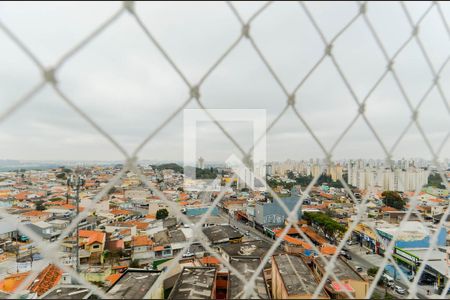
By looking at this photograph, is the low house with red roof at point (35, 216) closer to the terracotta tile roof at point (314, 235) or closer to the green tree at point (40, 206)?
the green tree at point (40, 206)

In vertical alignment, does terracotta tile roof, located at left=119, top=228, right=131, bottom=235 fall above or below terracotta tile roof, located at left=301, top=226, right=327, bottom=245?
above

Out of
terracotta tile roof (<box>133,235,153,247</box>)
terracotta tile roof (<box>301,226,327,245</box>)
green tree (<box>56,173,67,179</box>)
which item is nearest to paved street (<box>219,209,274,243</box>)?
terracotta tile roof (<box>301,226,327,245</box>)

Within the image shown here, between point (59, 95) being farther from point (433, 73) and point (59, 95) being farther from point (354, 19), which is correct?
point (433, 73)

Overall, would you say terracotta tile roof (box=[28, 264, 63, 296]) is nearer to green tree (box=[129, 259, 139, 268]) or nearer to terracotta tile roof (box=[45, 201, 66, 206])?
green tree (box=[129, 259, 139, 268])

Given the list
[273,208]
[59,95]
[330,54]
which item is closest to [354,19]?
[330,54]

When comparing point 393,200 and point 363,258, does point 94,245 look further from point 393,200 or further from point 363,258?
point 393,200

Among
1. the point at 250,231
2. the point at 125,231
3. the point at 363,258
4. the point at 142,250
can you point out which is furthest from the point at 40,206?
the point at 363,258

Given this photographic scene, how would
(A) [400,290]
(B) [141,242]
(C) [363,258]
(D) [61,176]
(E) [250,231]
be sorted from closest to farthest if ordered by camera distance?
(A) [400,290], (B) [141,242], (C) [363,258], (E) [250,231], (D) [61,176]
